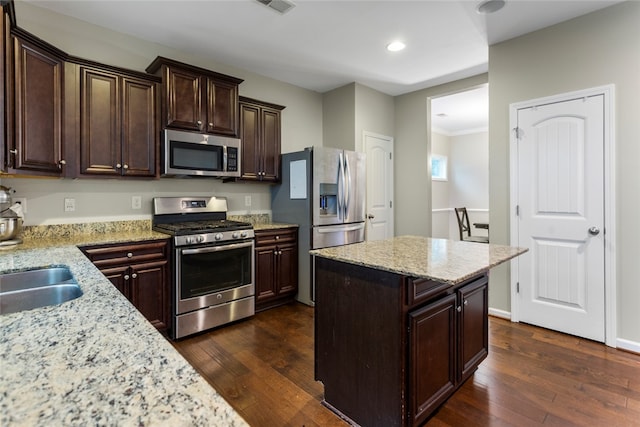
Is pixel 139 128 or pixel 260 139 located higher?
pixel 260 139

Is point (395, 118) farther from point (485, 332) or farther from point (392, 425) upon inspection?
point (392, 425)

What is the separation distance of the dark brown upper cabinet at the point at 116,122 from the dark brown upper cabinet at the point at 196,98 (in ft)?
0.40

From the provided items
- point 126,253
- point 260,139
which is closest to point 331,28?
point 260,139

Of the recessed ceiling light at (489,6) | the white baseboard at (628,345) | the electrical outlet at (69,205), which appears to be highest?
the recessed ceiling light at (489,6)

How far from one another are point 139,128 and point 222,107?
31.4 inches

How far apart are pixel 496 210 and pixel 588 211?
73 cm

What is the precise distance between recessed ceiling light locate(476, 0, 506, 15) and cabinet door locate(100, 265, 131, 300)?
11.5 ft

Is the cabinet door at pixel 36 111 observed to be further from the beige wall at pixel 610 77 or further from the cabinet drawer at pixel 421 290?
the beige wall at pixel 610 77

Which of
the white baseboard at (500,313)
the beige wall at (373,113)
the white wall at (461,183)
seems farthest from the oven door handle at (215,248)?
the white wall at (461,183)

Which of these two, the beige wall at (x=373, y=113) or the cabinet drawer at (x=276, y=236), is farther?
the beige wall at (x=373, y=113)

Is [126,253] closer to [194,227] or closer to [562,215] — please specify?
[194,227]

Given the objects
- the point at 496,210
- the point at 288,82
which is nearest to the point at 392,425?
the point at 496,210

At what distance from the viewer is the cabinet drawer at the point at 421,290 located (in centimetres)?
155

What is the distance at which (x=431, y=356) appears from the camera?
65.5 inches
